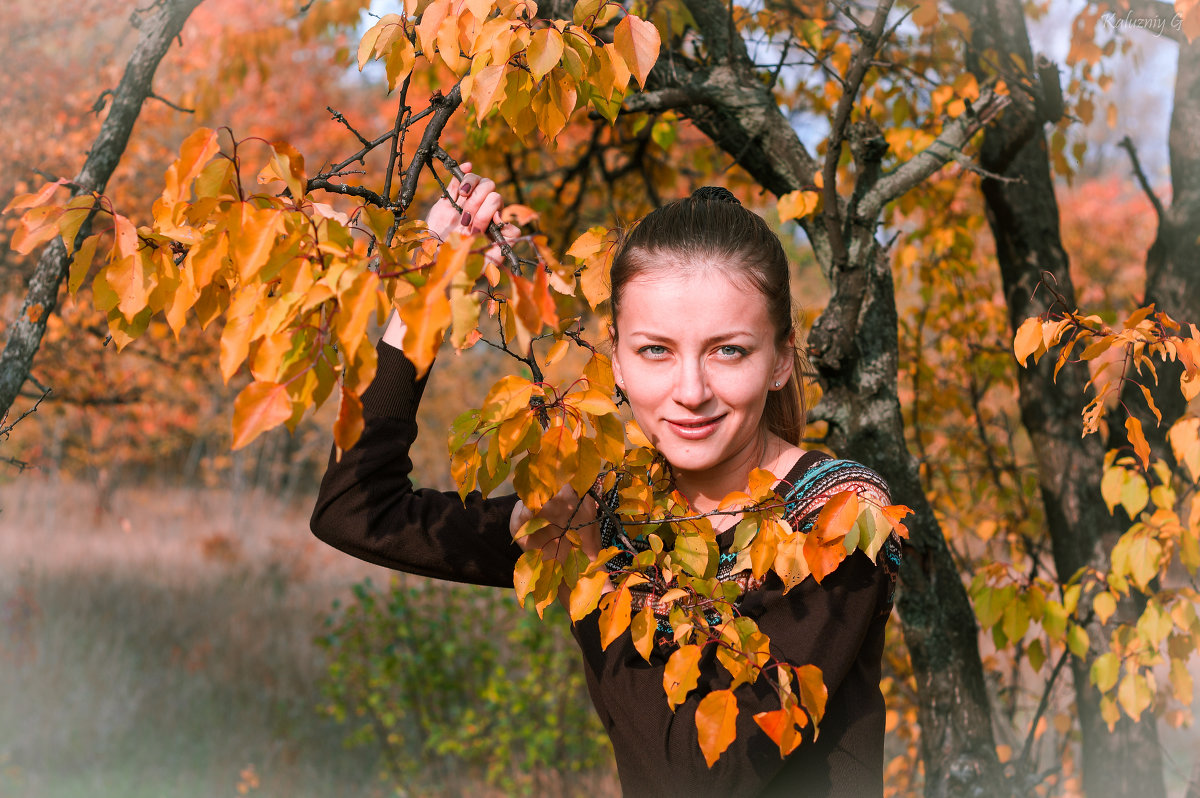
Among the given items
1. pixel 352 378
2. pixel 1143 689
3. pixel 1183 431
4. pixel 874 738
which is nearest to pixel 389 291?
pixel 352 378

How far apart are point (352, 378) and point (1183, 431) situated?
6.19 ft

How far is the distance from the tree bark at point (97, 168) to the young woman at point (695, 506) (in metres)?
0.75

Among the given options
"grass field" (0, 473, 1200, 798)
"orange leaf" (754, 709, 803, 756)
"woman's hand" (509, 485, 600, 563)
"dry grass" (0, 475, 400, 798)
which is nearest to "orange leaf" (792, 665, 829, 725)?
"orange leaf" (754, 709, 803, 756)

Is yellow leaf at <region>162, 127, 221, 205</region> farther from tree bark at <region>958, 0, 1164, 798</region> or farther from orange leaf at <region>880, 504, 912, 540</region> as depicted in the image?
tree bark at <region>958, 0, 1164, 798</region>

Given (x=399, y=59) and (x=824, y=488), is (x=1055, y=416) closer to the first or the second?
(x=824, y=488)

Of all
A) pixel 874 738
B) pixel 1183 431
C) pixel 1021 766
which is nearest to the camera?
pixel 874 738

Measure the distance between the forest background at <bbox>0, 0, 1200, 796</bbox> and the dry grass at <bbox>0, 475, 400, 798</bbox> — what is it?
2 centimetres

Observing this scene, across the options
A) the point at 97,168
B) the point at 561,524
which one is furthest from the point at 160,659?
the point at 561,524

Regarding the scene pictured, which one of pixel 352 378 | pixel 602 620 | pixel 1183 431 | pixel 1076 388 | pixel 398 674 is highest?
pixel 1076 388

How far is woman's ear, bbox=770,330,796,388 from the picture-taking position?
4.93 feet

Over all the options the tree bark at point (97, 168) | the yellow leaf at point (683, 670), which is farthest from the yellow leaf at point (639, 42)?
the tree bark at point (97, 168)

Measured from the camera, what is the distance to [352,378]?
0.83 meters

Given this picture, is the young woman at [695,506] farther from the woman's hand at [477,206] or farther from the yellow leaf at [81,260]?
the yellow leaf at [81,260]

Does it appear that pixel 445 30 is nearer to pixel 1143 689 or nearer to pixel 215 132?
pixel 215 132
